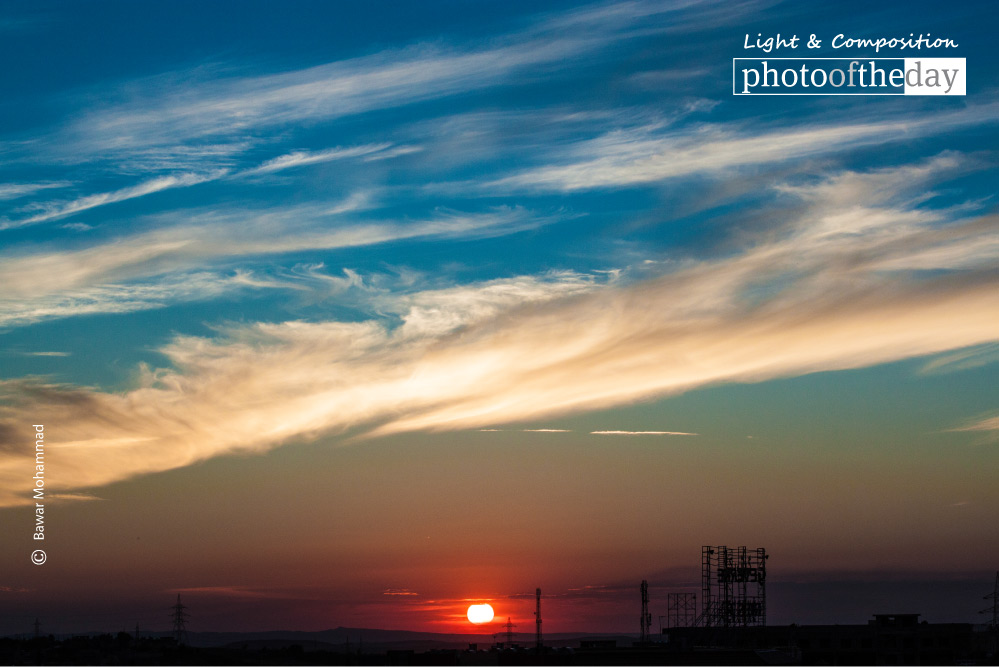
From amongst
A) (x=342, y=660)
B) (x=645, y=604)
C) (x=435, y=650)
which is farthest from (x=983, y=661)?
(x=342, y=660)

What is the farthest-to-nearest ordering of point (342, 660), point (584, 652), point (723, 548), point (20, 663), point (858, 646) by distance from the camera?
point (858, 646) < point (723, 548) < point (584, 652) < point (342, 660) < point (20, 663)

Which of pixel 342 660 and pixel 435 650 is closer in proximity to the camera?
pixel 342 660

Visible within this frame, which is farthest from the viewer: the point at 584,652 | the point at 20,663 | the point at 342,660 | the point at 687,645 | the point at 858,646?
the point at 858,646

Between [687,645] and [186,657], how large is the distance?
199 feet

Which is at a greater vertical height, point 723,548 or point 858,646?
point 723,548

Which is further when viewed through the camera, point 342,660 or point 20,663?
point 342,660

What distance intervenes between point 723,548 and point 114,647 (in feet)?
204

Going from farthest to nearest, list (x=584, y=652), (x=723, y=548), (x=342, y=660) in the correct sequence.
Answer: (x=723, y=548), (x=584, y=652), (x=342, y=660)

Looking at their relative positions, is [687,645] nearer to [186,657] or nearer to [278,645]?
[278,645]

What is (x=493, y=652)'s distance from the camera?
108 m

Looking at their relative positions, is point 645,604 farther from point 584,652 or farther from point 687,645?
point 584,652

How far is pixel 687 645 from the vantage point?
123812 mm

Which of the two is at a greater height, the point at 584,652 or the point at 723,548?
the point at 723,548

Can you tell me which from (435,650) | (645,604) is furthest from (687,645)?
Result: (435,650)
